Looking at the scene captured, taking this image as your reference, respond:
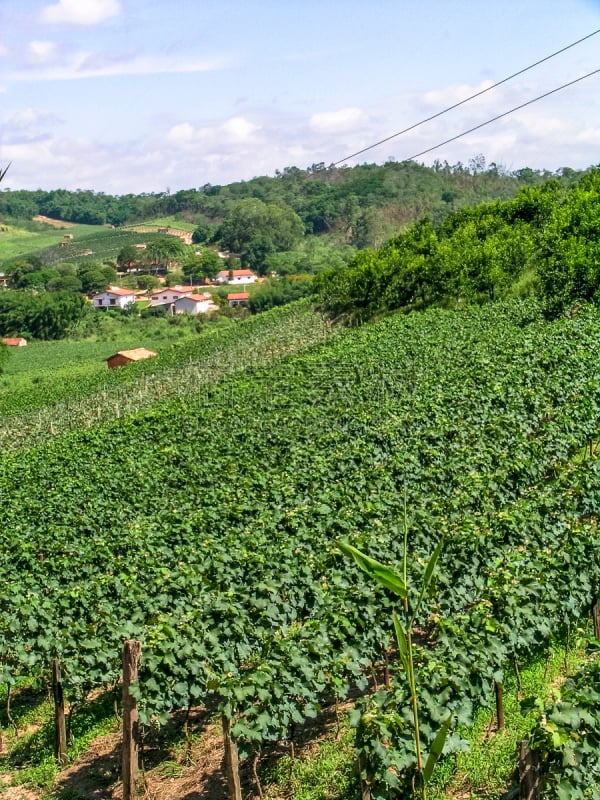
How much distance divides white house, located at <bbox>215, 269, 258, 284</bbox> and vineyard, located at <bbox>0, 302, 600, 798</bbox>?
106614mm

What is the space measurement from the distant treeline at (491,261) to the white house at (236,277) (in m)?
73.0

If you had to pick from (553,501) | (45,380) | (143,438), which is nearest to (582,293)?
(143,438)

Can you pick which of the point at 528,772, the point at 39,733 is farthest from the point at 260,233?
the point at 528,772

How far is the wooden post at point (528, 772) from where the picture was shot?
20.8 ft

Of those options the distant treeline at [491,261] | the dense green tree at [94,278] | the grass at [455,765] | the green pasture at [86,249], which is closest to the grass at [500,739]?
the grass at [455,765]

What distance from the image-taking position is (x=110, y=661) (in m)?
10.6

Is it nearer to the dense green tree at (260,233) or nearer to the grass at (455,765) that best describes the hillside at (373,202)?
the dense green tree at (260,233)

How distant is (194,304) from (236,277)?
25.9 meters

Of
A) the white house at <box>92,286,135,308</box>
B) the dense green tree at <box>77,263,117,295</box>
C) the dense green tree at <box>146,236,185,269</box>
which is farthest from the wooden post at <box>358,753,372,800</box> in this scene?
the dense green tree at <box>146,236,185,269</box>

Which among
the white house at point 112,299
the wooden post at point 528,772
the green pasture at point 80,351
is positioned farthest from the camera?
the white house at point 112,299

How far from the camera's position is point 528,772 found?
6.34m

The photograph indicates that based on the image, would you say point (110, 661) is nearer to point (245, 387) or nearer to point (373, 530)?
point (373, 530)

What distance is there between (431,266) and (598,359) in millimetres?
25176

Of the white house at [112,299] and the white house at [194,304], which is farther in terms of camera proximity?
the white house at [112,299]
